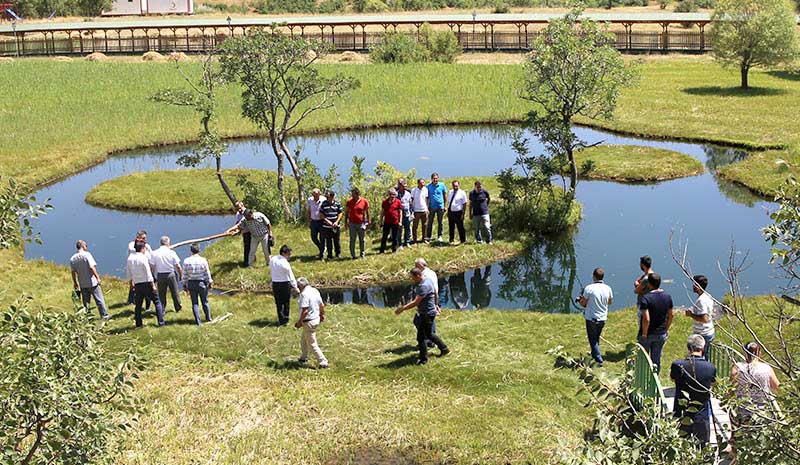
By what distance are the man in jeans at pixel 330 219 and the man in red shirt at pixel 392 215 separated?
1064mm

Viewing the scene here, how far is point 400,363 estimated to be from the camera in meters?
14.7

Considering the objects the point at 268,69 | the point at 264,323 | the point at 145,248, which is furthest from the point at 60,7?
the point at 264,323

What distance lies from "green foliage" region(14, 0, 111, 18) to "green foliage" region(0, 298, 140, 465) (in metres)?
96.2

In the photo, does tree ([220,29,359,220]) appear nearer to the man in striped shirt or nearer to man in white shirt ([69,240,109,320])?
the man in striped shirt

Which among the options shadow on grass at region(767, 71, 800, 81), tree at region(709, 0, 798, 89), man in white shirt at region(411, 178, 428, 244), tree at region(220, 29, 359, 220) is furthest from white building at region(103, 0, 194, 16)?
man in white shirt at region(411, 178, 428, 244)

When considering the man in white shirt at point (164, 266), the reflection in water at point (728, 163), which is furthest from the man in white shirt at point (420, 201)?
the reflection in water at point (728, 163)

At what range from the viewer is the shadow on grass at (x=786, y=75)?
47.1m

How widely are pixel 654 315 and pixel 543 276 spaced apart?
8.78 meters

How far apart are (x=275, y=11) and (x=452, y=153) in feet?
231

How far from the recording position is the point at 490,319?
17.3m

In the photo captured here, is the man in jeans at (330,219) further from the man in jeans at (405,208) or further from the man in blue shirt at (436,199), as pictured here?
the man in blue shirt at (436,199)

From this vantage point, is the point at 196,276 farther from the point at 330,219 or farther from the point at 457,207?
the point at 457,207

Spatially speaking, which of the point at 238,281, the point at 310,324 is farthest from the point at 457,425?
the point at 238,281

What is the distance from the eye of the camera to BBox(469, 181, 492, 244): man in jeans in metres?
21.6
